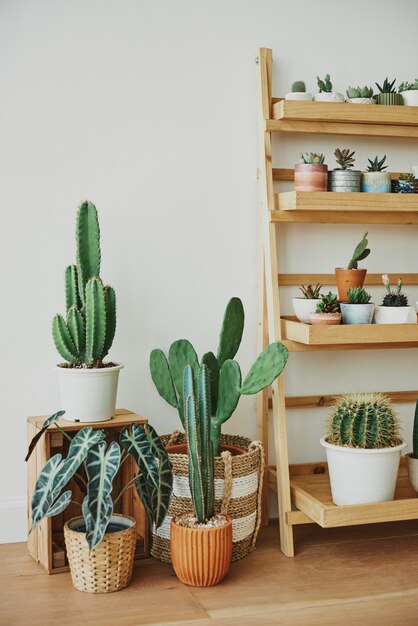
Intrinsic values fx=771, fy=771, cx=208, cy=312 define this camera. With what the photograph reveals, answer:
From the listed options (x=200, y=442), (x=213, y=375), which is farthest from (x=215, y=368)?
(x=200, y=442)

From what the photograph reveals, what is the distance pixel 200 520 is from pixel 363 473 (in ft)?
1.97

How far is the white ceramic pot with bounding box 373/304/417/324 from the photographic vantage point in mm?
2850

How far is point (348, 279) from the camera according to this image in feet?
9.55

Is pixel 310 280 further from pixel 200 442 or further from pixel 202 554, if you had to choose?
pixel 202 554

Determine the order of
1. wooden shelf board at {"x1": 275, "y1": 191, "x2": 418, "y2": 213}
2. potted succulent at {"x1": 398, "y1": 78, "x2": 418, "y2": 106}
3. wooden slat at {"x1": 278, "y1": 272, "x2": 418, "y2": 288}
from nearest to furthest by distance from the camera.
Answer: wooden shelf board at {"x1": 275, "y1": 191, "x2": 418, "y2": 213}
potted succulent at {"x1": 398, "y1": 78, "x2": 418, "y2": 106}
wooden slat at {"x1": 278, "y1": 272, "x2": 418, "y2": 288}

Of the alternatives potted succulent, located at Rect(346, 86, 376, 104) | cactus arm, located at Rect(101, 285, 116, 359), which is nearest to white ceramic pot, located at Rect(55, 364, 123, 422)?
cactus arm, located at Rect(101, 285, 116, 359)

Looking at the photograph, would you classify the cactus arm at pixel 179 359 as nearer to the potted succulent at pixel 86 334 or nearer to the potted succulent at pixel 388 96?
the potted succulent at pixel 86 334

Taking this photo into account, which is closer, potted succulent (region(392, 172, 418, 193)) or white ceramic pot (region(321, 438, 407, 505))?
white ceramic pot (region(321, 438, 407, 505))

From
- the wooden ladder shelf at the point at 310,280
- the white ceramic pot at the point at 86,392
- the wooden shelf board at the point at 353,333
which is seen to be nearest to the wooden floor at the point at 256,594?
the wooden ladder shelf at the point at 310,280

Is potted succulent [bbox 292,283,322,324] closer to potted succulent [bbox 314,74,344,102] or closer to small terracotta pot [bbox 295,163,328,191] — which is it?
small terracotta pot [bbox 295,163,328,191]

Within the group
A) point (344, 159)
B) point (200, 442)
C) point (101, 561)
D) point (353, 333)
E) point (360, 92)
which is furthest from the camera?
point (360, 92)

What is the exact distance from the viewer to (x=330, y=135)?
10.6 ft

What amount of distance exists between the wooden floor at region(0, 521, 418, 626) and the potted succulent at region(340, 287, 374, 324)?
33.6 inches

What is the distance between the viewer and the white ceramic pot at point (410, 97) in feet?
10.0
